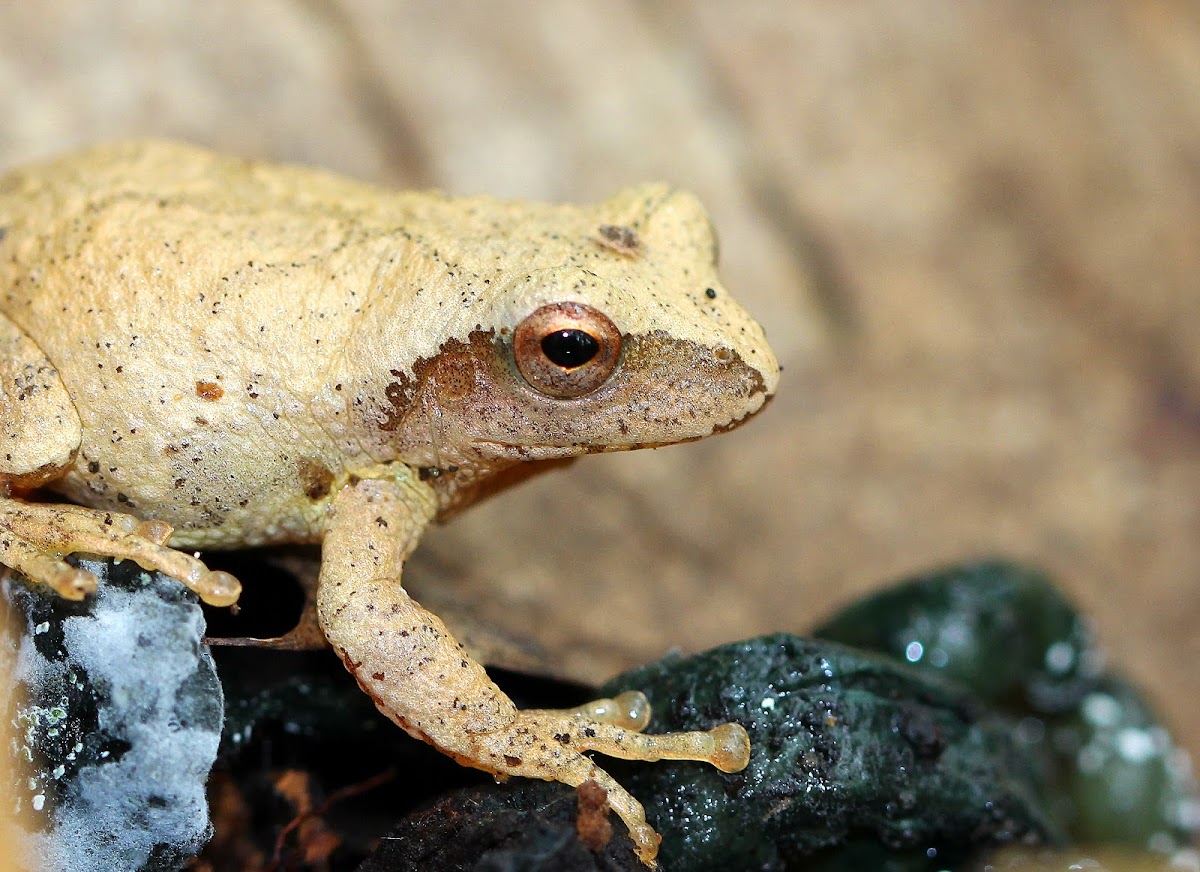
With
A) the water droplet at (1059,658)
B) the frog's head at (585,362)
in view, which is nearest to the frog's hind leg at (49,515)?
the frog's head at (585,362)

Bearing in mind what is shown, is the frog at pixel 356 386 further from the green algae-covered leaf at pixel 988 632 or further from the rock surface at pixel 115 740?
the green algae-covered leaf at pixel 988 632

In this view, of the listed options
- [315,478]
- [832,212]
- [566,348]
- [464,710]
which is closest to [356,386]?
[315,478]

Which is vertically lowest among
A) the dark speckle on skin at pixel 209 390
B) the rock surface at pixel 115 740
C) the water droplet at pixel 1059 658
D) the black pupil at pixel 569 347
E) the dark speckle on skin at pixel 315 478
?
the rock surface at pixel 115 740

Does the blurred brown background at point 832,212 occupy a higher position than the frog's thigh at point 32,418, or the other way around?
the blurred brown background at point 832,212

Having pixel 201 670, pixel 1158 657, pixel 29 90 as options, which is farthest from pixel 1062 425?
pixel 29 90

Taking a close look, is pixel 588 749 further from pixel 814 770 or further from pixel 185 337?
pixel 185 337

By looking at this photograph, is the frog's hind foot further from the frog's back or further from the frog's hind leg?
the frog's back
